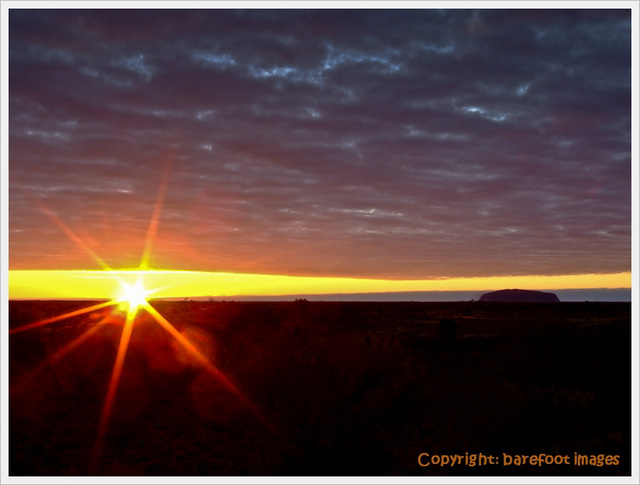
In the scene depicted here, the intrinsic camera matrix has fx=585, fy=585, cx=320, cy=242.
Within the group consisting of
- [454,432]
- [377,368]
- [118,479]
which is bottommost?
[454,432]

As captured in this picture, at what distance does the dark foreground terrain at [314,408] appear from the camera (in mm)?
16156

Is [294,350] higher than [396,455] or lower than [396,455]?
higher

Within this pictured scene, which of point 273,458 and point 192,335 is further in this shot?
point 192,335

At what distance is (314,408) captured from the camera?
15.9m

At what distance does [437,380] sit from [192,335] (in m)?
13.2

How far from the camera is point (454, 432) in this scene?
2109 cm

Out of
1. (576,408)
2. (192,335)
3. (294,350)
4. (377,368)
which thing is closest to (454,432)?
(576,408)

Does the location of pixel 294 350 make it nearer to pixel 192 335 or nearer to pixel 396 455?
pixel 396 455

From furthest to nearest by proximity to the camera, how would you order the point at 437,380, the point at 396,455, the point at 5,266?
1. the point at 437,380
2. the point at 396,455
3. the point at 5,266

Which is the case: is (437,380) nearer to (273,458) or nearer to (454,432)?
(454,432)

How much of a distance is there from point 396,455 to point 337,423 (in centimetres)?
266

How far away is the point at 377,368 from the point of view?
661 inches

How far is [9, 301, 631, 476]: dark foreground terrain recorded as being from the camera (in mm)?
16156

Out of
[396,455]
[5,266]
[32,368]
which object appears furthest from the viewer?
[32,368]
